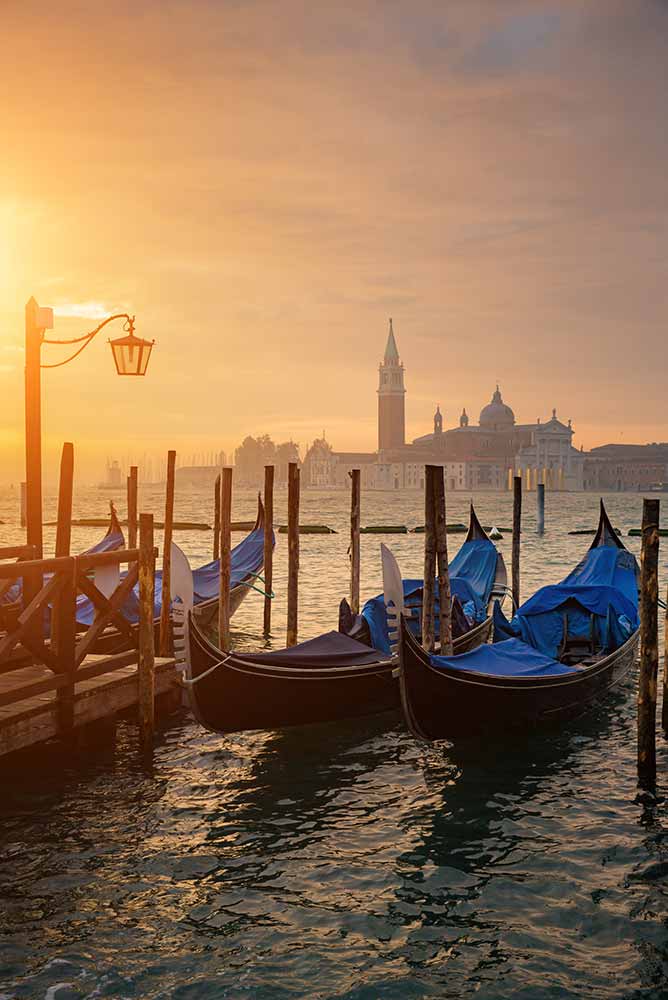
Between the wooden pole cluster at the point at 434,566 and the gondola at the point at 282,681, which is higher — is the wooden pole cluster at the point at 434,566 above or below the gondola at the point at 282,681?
above

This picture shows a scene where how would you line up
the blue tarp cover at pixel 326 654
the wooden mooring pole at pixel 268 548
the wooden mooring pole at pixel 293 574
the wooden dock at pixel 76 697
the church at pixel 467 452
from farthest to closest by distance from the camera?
the church at pixel 467 452 < the wooden mooring pole at pixel 268 548 < the wooden mooring pole at pixel 293 574 < the blue tarp cover at pixel 326 654 < the wooden dock at pixel 76 697

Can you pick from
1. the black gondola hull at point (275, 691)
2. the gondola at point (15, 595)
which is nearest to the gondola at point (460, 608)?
the black gondola hull at point (275, 691)

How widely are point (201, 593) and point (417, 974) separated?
22.2 ft

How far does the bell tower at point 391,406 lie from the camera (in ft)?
403

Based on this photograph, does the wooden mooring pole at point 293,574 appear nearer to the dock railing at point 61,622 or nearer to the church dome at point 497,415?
Answer: the dock railing at point 61,622

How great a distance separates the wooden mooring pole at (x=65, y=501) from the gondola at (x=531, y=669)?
7.29 feet

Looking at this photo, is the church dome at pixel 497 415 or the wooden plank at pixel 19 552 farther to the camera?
the church dome at pixel 497 415

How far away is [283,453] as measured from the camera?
152 meters

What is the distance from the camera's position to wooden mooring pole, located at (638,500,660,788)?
5992 mm

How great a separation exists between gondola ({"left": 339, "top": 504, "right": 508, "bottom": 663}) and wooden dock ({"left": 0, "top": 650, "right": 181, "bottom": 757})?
1.69 meters

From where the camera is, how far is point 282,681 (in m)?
6.60

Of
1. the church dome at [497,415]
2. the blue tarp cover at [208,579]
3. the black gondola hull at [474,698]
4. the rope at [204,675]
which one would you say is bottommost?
the black gondola hull at [474,698]

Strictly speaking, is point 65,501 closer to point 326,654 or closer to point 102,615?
point 102,615

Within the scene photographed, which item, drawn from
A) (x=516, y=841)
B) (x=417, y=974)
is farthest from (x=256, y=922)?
(x=516, y=841)
